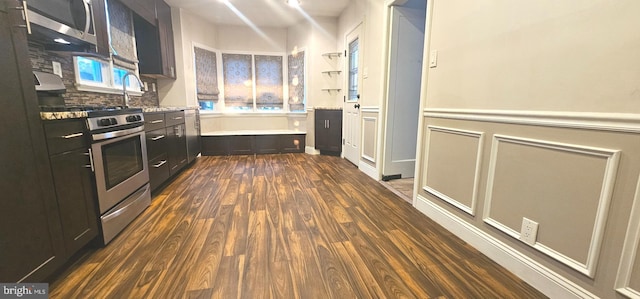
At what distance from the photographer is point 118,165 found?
1814mm

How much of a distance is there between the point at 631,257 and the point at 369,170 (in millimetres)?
2429

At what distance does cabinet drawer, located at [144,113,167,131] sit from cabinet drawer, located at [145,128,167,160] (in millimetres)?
44

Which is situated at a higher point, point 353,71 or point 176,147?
point 353,71

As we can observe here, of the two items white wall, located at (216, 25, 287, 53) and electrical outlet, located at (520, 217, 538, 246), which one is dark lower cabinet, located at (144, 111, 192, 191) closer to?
white wall, located at (216, 25, 287, 53)

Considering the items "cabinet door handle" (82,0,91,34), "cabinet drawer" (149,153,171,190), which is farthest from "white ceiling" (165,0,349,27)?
"cabinet drawer" (149,153,171,190)

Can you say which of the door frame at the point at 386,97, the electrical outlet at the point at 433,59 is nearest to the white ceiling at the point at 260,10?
the door frame at the point at 386,97

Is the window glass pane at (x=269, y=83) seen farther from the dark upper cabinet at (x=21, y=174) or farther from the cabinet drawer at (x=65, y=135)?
the dark upper cabinet at (x=21, y=174)

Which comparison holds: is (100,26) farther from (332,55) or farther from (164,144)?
(332,55)

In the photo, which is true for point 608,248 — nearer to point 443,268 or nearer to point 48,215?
point 443,268

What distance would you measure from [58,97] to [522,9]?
10.2 feet

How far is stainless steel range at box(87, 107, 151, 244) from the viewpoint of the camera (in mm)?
1578

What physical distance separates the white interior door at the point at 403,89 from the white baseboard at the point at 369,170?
0.10m

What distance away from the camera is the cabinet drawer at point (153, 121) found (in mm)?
2367

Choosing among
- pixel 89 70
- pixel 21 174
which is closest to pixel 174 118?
pixel 89 70
